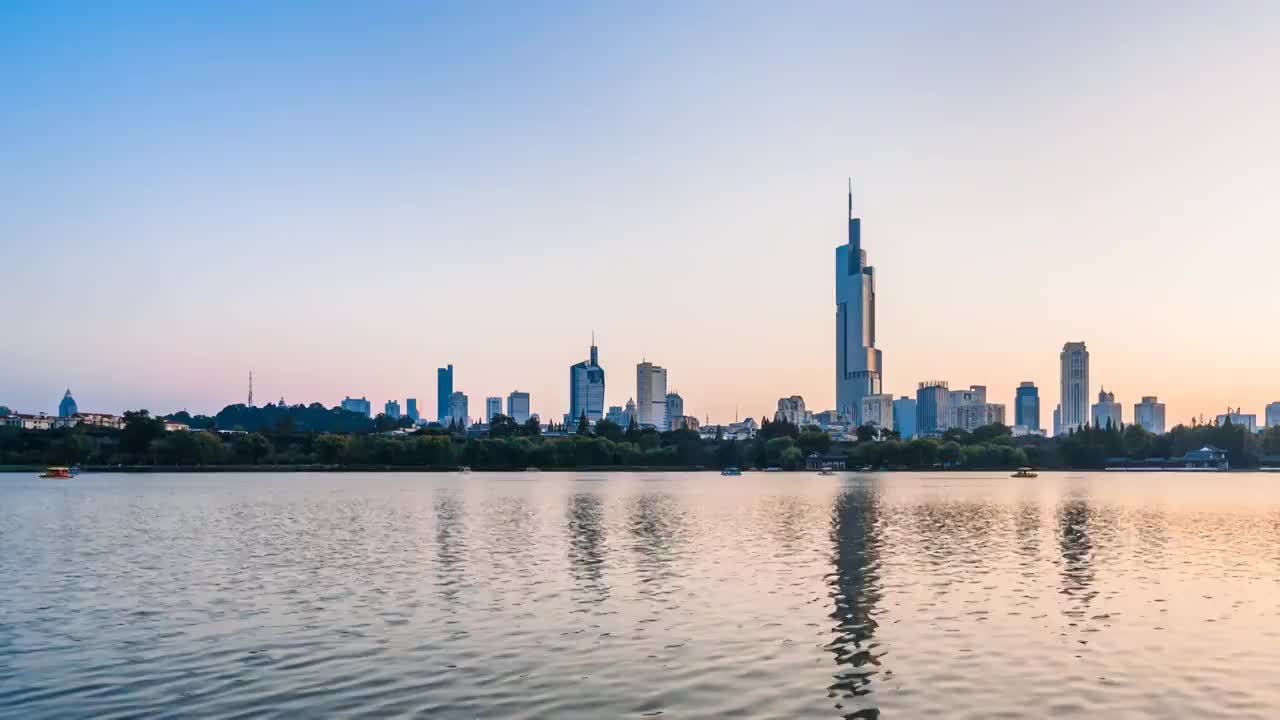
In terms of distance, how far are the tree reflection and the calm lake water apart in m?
0.16

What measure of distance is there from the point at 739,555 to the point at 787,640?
2870 cm

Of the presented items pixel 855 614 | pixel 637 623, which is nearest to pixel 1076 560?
pixel 855 614

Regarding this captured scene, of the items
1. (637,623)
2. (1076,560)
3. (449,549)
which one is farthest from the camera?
(449,549)

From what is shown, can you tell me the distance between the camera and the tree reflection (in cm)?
2995

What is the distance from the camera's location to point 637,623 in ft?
134

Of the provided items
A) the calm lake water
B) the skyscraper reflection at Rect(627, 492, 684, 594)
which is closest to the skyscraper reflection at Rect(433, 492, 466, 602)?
the calm lake water

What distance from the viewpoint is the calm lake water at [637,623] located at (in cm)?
2908

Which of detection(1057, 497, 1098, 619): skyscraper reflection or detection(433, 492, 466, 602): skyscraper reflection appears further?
detection(433, 492, 466, 602): skyscraper reflection

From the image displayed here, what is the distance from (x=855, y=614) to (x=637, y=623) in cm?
894

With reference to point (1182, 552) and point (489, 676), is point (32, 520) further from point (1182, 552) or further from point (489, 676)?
point (1182, 552)

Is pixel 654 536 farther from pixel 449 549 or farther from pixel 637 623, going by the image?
pixel 637 623

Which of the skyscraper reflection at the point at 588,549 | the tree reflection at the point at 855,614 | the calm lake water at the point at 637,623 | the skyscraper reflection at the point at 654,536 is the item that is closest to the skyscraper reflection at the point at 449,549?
the calm lake water at the point at 637,623

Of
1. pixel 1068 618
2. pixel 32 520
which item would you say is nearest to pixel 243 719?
pixel 1068 618

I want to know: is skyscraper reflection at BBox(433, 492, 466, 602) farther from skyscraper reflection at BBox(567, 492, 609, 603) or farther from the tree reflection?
the tree reflection
